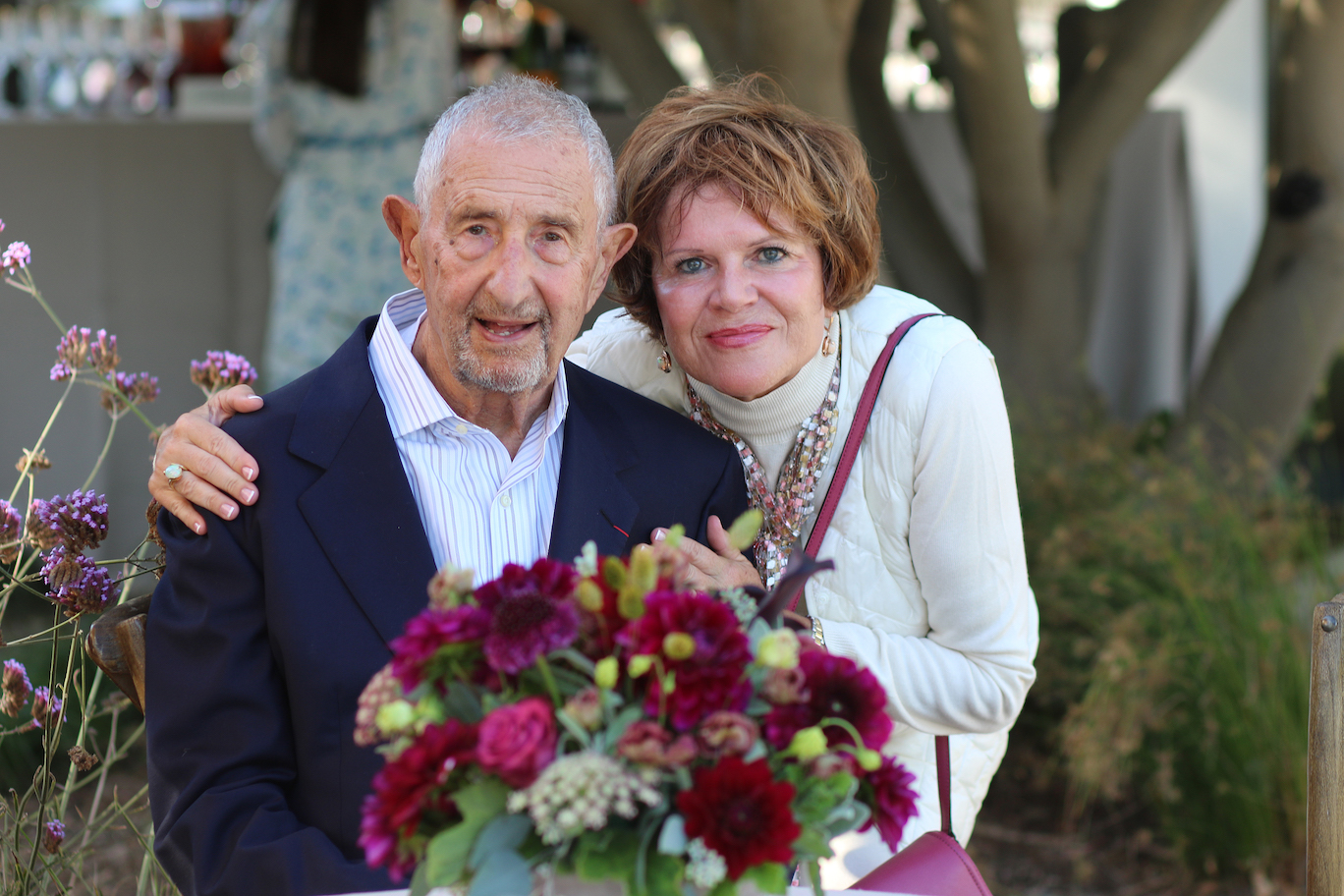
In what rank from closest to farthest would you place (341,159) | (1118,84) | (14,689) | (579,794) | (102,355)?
(579,794) → (14,689) → (102,355) → (1118,84) → (341,159)

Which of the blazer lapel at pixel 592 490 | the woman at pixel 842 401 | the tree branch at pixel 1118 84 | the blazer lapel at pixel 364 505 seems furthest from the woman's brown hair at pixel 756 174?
the tree branch at pixel 1118 84

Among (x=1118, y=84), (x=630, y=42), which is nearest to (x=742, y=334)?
(x=630, y=42)

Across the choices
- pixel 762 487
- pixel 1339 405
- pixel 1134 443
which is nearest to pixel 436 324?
pixel 762 487

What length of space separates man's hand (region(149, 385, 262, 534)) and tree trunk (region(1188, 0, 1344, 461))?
10.9ft

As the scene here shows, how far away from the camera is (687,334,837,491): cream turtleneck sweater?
1.94 metres

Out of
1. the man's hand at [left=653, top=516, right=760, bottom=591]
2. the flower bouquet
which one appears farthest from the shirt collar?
the flower bouquet

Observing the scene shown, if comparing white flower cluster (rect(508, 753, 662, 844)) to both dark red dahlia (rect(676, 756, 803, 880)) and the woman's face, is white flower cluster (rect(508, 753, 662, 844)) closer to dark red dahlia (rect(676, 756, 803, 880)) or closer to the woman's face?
dark red dahlia (rect(676, 756, 803, 880))

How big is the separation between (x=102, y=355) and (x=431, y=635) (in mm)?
1129

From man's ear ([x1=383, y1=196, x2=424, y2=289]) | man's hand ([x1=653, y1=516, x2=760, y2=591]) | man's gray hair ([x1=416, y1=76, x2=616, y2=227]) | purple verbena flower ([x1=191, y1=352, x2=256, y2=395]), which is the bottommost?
man's hand ([x1=653, y1=516, x2=760, y2=591])

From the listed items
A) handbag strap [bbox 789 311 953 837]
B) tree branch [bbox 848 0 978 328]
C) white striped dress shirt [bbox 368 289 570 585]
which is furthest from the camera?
tree branch [bbox 848 0 978 328]

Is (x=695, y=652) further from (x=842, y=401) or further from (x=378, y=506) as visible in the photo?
(x=842, y=401)

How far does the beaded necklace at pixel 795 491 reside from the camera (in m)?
1.95

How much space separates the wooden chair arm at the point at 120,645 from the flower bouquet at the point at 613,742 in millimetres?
809

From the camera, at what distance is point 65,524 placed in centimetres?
165
